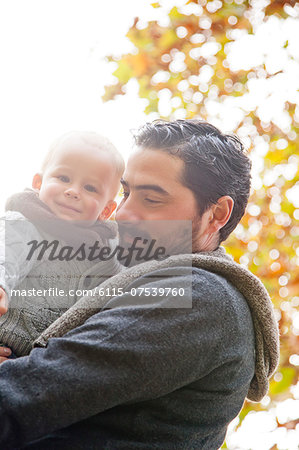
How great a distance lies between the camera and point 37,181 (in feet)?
6.15

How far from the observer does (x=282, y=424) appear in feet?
9.89

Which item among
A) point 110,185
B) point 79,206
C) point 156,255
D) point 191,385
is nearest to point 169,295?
point 191,385

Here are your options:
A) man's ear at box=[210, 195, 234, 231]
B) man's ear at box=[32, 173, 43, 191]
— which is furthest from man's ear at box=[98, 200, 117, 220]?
man's ear at box=[210, 195, 234, 231]

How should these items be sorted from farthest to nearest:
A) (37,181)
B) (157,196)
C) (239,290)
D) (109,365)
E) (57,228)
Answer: (37,181), (57,228), (157,196), (239,290), (109,365)

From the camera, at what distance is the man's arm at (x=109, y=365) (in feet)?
2.98

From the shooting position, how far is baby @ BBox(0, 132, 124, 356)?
134 cm

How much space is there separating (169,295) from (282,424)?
7.62ft

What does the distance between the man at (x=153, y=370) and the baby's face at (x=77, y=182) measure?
1.79ft

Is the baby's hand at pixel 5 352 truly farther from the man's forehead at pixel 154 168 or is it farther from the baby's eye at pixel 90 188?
the baby's eye at pixel 90 188

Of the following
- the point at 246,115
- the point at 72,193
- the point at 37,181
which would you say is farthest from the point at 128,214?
the point at 246,115

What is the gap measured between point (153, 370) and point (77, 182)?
0.91 metres

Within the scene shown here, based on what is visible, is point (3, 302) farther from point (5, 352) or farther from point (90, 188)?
point (90, 188)

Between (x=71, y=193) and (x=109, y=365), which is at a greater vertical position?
(x=71, y=193)

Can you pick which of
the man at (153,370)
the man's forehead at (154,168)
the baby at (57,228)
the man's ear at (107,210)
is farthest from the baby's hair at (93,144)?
the man at (153,370)
